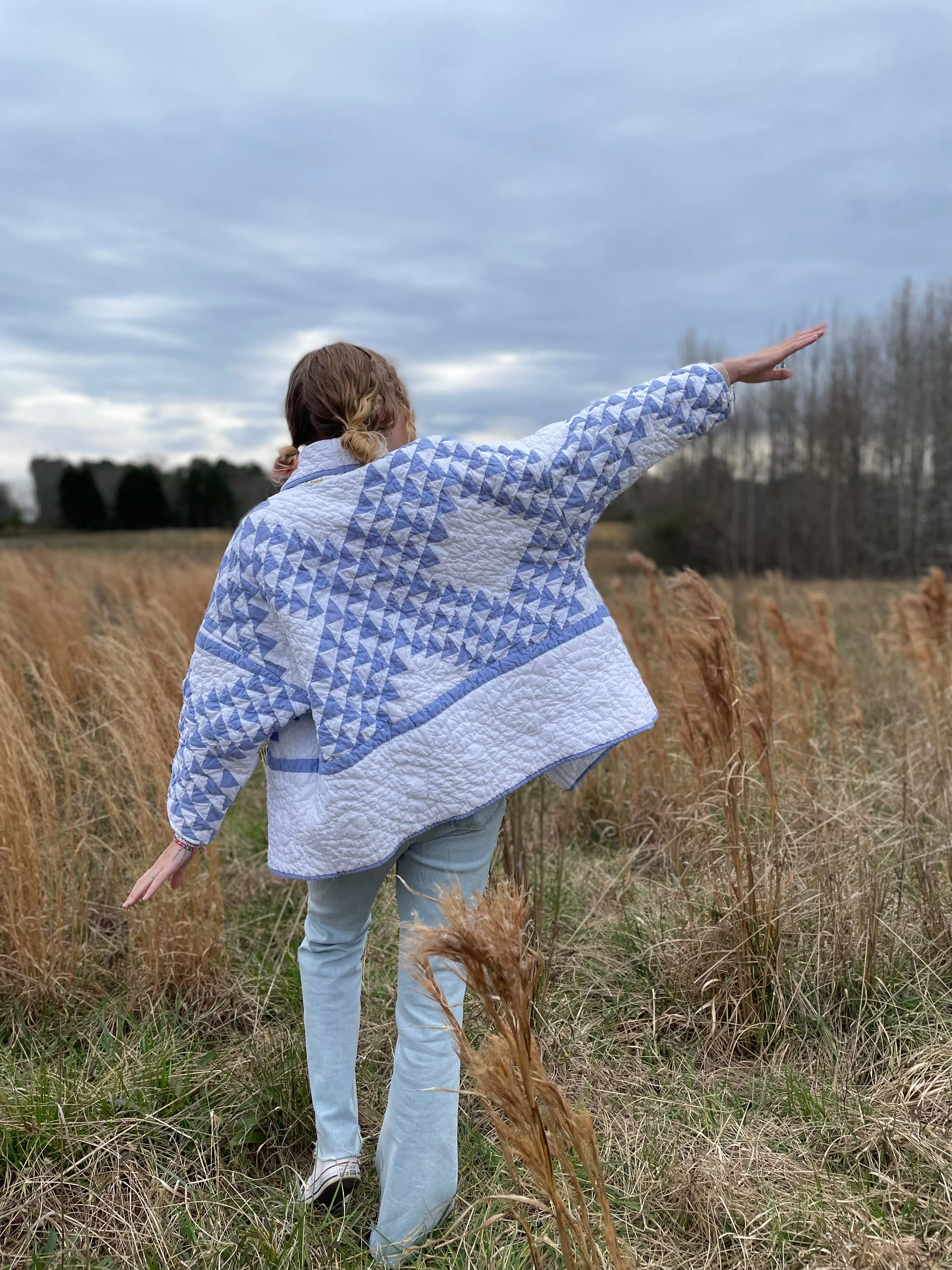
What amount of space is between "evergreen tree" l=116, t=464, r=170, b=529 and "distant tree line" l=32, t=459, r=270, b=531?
17mm

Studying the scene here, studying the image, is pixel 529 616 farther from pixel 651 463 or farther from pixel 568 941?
pixel 568 941

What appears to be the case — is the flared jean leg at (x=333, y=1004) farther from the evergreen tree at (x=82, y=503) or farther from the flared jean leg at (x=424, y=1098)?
the evergreen tree at (x=82, y=503)

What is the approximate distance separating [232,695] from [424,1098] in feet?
2.67

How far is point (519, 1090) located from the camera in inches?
41.5

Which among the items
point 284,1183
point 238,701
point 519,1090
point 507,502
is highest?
point 507,502

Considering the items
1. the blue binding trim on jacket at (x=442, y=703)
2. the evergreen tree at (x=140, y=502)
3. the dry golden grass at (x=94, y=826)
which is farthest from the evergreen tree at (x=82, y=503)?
the blue binding trim on jacket at (x=442, y=703)

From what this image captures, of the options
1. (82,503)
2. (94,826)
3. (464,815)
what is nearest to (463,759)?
(464,815)

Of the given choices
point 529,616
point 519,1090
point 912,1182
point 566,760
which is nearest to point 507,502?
point 529,616

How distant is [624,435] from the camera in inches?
68.2

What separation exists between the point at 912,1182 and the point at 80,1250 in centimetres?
156

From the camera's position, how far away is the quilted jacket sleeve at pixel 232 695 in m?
1.71

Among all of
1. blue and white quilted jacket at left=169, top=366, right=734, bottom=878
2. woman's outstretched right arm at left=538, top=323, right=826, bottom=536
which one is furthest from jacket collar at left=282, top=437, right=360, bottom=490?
woman's outstretched right arm at left=538, top=323, right=826, bottom=536

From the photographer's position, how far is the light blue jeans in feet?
→ 5.69

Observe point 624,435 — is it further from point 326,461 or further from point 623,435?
point 326,461
